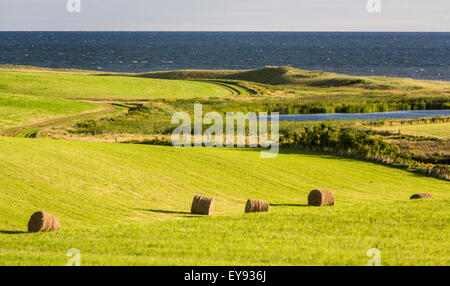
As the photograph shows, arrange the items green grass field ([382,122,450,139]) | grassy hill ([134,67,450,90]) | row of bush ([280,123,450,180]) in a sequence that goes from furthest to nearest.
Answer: grassy hill ([134,67,450,90]), green grass field ([382,122,450,139]), row of bush ([280,123,450,180])

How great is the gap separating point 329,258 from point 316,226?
520 cm

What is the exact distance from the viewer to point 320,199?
27109 mm

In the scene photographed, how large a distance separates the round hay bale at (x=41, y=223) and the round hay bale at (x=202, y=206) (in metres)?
7.25

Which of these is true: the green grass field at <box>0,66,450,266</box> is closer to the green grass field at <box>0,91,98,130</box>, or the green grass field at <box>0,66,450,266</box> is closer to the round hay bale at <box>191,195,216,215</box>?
the round hay bale at <box>191,195,216,215</box>

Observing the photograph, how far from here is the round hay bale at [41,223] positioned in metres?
19.4

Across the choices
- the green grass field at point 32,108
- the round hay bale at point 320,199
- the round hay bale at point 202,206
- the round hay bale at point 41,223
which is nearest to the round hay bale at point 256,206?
the round hay bale at point 202,206

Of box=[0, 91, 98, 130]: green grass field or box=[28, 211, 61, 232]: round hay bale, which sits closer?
box=[28, 211, 61, 232]: round hay bale

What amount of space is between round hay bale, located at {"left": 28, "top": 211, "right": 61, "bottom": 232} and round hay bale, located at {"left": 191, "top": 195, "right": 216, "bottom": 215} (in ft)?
23.8

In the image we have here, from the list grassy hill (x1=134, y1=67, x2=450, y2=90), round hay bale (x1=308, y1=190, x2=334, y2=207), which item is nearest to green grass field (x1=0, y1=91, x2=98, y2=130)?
round hay bale (x1=308, y1=190, x2=334, y2=207)

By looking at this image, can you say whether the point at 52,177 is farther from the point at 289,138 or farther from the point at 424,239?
the point at 289,138

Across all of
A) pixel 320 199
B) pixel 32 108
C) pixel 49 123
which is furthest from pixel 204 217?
pixel 32 108

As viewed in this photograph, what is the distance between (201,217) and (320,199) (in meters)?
6.96

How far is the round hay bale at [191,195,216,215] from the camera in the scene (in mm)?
24750
